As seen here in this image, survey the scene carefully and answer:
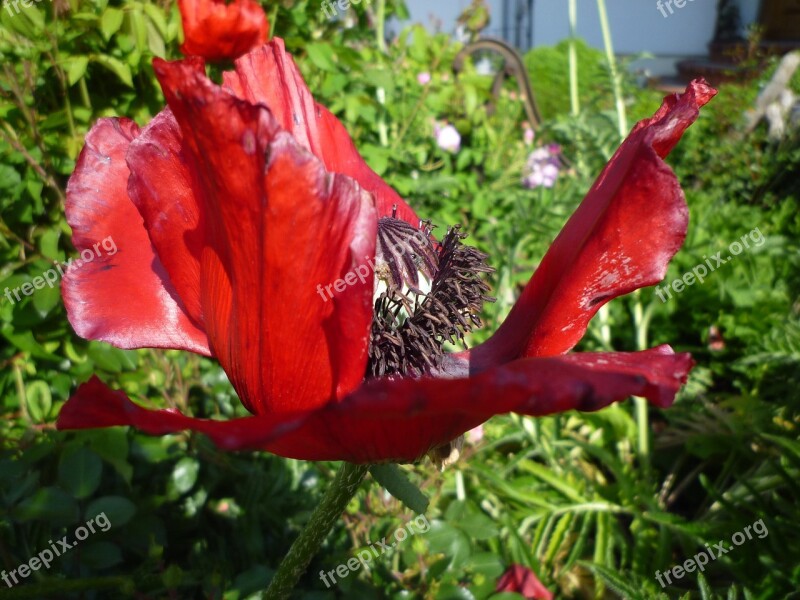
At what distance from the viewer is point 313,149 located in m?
0.74

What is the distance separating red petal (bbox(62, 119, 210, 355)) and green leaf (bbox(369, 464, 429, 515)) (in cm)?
24

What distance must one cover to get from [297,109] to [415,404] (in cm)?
45

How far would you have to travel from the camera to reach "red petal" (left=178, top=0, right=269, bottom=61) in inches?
49.6

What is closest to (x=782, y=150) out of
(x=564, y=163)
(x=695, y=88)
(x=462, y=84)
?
(x=564, y=163)

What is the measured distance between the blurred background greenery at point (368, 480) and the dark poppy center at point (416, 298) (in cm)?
38

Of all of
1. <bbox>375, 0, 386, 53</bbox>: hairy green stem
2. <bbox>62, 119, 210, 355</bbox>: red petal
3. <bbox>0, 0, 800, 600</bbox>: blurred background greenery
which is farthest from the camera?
<bbox>375, 0, 386, 53</bbox>: hairy green stem

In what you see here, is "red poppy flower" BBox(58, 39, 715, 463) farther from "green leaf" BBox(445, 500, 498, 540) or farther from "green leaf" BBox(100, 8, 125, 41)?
"green leaf" BBox(100, 8, 125, 41)

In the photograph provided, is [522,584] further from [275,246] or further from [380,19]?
[380,19]

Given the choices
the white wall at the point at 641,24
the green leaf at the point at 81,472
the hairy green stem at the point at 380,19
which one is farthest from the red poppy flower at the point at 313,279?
the white wall at the point at 641,24

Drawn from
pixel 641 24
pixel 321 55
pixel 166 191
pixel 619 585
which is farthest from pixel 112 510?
pixel 641 24

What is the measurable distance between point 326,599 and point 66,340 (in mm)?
946

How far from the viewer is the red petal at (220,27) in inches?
49.6

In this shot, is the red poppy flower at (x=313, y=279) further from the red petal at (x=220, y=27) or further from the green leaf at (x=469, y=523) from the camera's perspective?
the red petal at (x=220, y=27)

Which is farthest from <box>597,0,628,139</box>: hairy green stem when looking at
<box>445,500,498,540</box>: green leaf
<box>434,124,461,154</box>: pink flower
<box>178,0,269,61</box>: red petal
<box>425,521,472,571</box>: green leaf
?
<box>425,521,472,571</box>: green leaf
